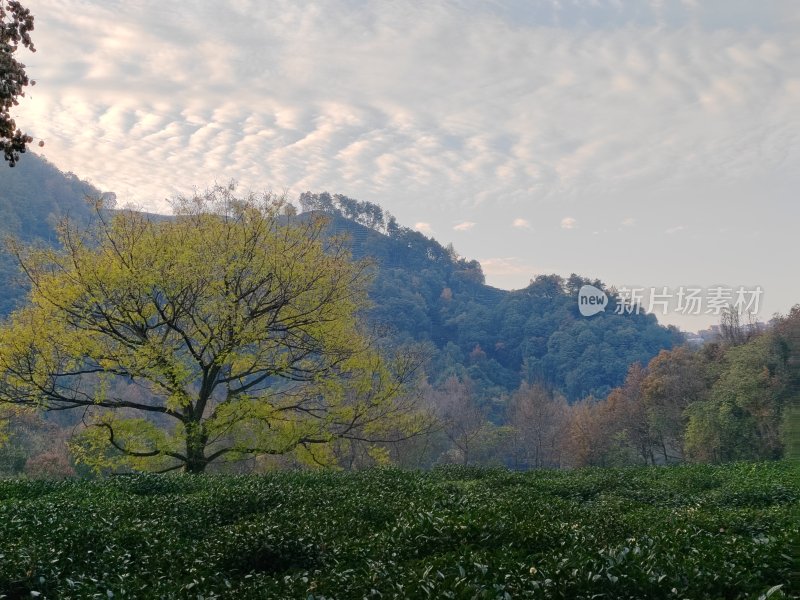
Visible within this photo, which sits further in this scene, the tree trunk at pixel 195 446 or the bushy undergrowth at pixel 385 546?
the tree trunk at pixel 195 446

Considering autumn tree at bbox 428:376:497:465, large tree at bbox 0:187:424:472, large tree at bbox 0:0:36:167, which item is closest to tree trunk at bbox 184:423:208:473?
large tree at bbox 0:187:424:472

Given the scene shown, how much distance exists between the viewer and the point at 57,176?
439 ft

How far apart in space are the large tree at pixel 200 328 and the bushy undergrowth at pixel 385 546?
23.2 feet

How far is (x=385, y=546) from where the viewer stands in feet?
20.7

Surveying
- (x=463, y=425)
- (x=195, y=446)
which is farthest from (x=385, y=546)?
(x=463, y=425)

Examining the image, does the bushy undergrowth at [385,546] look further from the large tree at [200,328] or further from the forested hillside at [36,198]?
the forested hillside at [36,198]

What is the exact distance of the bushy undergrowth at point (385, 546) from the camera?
4.60 meters

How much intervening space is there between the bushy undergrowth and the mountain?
294 feet

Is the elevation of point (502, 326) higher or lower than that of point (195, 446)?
higher

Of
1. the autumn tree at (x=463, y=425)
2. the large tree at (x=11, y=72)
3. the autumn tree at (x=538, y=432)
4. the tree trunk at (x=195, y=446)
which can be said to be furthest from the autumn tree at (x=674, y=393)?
the large tree at (x=11, y=72)

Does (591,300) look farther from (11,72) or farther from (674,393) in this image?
(11,72)

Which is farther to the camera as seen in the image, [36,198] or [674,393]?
[36,198]

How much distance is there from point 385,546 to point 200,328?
14110 mm

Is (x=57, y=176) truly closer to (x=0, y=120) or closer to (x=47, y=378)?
(x=47, y=378)
